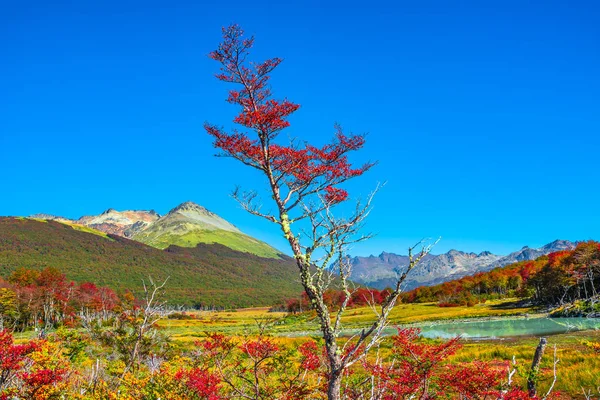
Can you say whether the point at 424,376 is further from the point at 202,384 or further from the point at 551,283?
the point at 551,283

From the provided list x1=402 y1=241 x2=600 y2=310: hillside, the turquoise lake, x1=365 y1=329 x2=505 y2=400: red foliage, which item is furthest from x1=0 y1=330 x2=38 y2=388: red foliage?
x1=402 y1=241 x2=600 y2=310: hillside

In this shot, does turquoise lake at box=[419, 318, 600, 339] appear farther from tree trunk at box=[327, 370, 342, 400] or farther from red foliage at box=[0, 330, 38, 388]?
tree trunk at box=[327, 370, 342, 400]

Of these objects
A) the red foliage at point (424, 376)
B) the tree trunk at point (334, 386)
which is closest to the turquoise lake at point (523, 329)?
the red foliage at point (424, 376)

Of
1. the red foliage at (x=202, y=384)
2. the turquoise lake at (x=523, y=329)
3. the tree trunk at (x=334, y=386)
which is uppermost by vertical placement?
the tree trunk at (x=334, y=386)

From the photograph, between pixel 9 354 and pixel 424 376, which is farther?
pixel 9 354

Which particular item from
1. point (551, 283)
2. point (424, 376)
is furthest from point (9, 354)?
point (551, 283)

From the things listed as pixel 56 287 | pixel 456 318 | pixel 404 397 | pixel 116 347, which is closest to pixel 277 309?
pixel 56 287

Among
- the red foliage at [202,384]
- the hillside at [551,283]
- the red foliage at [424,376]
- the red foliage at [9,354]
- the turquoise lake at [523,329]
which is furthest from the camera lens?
the hillside at [551,283]

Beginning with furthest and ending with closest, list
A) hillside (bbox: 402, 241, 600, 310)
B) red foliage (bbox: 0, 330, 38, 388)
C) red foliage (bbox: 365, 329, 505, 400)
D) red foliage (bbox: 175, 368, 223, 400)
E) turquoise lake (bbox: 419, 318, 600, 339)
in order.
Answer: hillside (bbox: 402, 241, 600, 310)
turquoise lake (bbox: 419, 318, 600, 339)
red foliage (bbox: 175, 368, 223, 400)
red foliage (bbox: 0, 330, 38, 388)
red foliage (bbox: 365, 329, 505, 400)

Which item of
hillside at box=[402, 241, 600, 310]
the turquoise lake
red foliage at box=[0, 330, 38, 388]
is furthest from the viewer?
hillside at box=[402, 241, 600, 310]

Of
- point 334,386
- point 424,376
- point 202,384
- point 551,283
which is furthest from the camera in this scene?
point 551,283

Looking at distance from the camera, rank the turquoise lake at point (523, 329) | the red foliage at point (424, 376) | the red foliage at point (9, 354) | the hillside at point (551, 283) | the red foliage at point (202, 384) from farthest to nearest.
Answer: the hillside at point (551, 283)
the turquoise lake at point (523, 329)
the red foliage at point (202, 384)
the red foliage at point (9, 354)
the red foliage at point (424, 376)

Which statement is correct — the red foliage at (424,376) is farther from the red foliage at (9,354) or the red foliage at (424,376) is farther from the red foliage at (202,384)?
the red foliage at (9,354)

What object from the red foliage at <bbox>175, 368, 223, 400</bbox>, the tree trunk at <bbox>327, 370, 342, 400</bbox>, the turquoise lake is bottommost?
the turquoise lake
